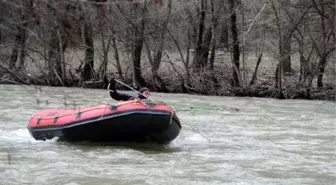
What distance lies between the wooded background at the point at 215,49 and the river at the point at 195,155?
566cm

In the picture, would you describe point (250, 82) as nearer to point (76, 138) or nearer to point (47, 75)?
point (47, 75)

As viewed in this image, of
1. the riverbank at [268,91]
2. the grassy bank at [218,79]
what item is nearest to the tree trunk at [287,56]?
the grassy bank at [218,79]

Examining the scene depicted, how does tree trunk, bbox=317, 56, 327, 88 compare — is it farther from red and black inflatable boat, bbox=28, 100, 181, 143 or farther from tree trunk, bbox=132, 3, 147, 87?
red and black inflatable boat, bbox=28, 100, 181, 143

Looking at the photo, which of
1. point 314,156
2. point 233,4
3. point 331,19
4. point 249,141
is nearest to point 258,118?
point 249,141

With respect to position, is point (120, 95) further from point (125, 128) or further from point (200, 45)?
point (200, 45)

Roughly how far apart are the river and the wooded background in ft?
18.6

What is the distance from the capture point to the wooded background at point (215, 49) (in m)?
18.7

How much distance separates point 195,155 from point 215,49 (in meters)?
12.5

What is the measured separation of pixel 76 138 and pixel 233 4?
1227 centimetres

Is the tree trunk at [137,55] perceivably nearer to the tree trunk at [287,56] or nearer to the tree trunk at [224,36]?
the tree trunk at [224,36]

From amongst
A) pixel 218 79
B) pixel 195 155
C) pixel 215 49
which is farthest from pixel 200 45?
pixel 195 155

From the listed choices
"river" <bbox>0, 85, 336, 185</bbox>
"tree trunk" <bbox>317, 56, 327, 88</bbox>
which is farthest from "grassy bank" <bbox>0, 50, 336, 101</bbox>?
"river" <bbox>0, 85, 336, 185</bbox>

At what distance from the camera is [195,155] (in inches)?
333

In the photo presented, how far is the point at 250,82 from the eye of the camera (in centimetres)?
1966
